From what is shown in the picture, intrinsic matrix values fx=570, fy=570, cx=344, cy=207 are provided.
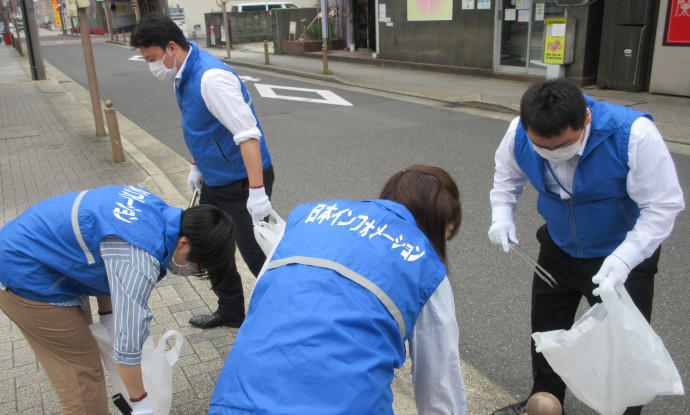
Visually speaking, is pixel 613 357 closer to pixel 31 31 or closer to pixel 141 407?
pixel 141 407

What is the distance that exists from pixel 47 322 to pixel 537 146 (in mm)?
2048

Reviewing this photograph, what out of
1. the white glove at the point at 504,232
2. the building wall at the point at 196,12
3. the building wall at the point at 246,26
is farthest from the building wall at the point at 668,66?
the building wall at the point at 196,12

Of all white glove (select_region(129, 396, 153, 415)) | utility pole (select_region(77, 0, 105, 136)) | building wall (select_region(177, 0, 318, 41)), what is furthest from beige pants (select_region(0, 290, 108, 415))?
building wall (select_region(177, 0, 318, 41))

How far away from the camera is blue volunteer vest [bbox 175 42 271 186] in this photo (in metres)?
3.13

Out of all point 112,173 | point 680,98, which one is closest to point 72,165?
point 112,173

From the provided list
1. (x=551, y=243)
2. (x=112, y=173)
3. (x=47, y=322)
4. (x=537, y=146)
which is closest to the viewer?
(x=537, y=146)

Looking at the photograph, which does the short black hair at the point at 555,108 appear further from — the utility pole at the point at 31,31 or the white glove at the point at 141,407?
the utility pole at the point at 31,31

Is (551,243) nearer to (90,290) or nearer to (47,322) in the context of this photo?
(90,290)

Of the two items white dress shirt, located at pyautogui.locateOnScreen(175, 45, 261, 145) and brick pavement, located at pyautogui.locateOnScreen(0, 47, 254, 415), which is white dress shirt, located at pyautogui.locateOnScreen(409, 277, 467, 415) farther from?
white dress shirt, located at pyautogui.locateOnScreen(175, 45, 261, 145)

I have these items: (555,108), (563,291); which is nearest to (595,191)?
(555,108)

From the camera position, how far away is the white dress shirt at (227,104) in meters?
3.03

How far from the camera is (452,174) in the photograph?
6516 mm

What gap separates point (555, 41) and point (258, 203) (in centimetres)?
1026

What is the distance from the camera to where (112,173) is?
23.4 feet
